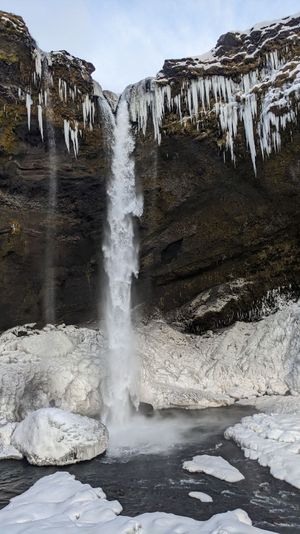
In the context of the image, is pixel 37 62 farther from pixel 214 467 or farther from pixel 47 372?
pixel 214 467

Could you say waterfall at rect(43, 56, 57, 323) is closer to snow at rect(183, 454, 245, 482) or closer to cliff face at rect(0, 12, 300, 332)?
cliff face at rect(0, 12, 300, 332)

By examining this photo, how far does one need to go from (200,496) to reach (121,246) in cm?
1412

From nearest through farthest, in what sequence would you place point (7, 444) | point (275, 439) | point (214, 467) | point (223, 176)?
point (214, 467), point (275, 439), point (7, 444), point (223, 176)

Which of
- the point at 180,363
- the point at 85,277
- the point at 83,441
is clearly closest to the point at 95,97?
the point at 85,277

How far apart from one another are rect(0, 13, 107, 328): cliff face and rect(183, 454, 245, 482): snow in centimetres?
1255

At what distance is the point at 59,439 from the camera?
12070mm

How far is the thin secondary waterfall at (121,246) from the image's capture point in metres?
20.5

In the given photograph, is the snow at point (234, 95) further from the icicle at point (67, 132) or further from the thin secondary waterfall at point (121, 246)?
the icicle at point (67, 132)

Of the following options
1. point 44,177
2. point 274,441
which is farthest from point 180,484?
point 44,177

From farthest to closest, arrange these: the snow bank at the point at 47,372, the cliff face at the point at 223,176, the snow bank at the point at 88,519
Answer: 1. the cliff face at the point at 223,176
2. the snow bank at the point at 47,372
3. the snow bank at the point at 88,519

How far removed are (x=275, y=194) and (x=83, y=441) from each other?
13.6m

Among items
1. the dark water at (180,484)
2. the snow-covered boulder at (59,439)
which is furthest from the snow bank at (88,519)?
the snow-covered boulder at (59,439)

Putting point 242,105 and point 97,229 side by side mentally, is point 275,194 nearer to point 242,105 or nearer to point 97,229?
point 242,105

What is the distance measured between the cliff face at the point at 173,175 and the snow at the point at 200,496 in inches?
542
